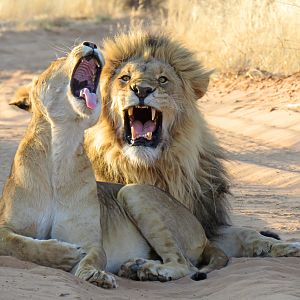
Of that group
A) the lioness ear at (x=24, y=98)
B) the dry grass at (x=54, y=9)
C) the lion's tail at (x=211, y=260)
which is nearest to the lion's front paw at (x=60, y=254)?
→ the lion's tail at (x=211, y=260)

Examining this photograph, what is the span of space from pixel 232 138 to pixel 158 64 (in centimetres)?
475

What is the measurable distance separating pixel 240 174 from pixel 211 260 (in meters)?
3.61

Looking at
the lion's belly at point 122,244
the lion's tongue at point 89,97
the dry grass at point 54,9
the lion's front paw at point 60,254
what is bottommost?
the dry grass at point 54,9

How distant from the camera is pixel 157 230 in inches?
237

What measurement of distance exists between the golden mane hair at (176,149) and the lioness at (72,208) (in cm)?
51

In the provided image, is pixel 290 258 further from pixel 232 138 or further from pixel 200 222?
pixel 232 138

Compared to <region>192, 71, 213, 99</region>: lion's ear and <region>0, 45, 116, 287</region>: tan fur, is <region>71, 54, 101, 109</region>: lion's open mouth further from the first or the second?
<region>192, 71, 213, 99</region>: lion's ear

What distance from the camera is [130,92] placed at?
20.8 feet

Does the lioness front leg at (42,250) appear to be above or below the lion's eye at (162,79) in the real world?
below

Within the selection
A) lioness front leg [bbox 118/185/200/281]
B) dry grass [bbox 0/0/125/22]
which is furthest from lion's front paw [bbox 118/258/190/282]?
dry grass [bbox 0/0/125/22]

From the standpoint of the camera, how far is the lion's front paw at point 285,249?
20.7 ft

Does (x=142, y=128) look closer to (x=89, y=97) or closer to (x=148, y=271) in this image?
(x=89, y=97)

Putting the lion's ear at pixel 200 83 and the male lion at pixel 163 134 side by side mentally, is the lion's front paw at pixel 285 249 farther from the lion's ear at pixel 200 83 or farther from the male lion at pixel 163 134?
the lion's ear at pixel 200 83

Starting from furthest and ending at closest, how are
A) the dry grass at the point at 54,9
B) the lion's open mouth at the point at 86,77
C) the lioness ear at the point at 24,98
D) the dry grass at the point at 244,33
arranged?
the dry grass at the point at 54,9 → the dry grass at the point at 244,33 → the lioness ear at the point at 24,98 → the lion's open mouth at the point at 86,77
